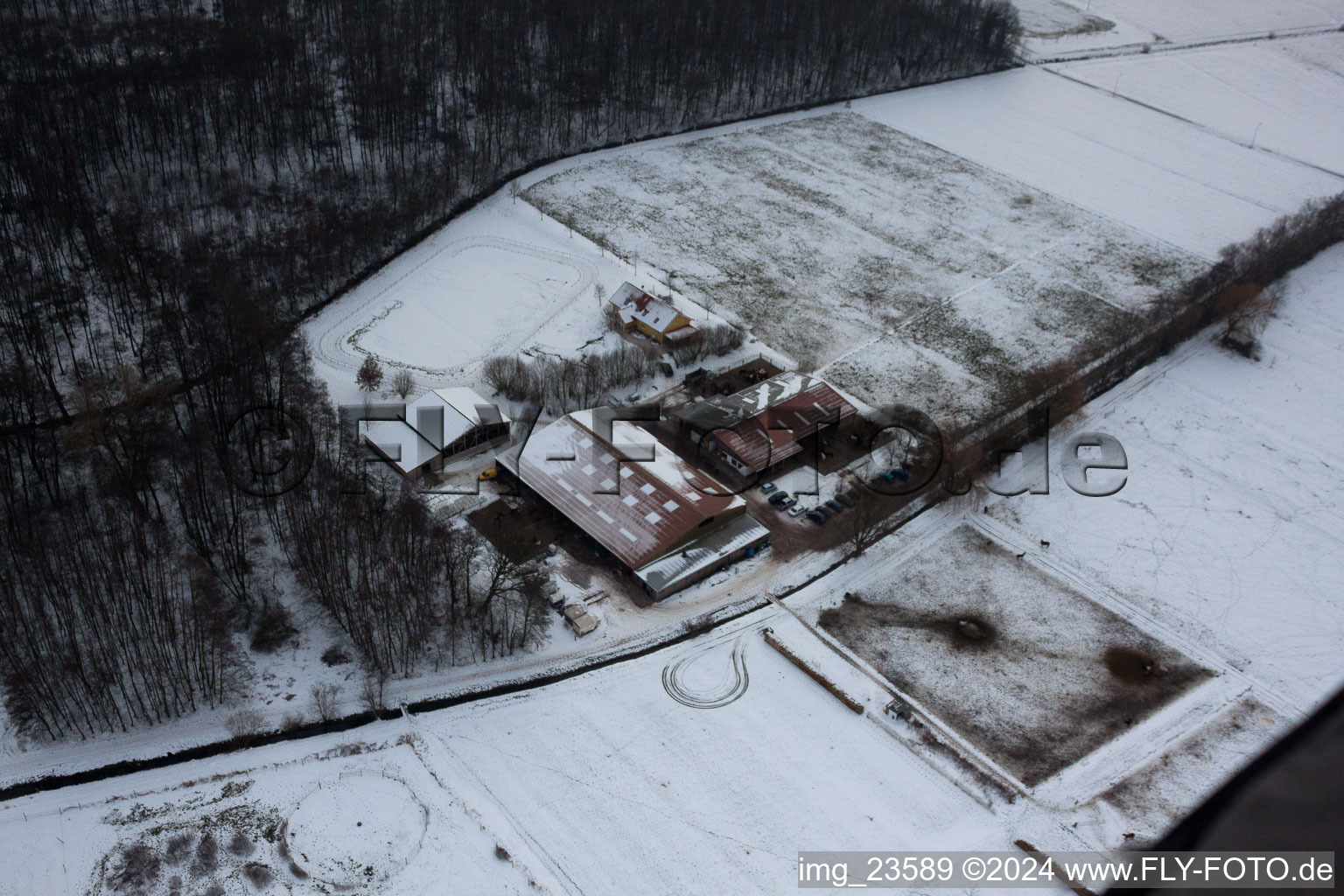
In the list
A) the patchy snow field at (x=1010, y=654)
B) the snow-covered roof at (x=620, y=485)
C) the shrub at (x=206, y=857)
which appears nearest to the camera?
the shrub at (x=206, y=857)

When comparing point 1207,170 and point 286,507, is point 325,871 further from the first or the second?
point 1207,170

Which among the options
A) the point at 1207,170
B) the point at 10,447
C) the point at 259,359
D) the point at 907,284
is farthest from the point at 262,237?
the point at 1207,170

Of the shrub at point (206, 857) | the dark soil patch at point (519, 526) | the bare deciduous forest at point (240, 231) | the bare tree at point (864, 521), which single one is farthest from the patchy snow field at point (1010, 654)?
the shrub at point (206, 857)

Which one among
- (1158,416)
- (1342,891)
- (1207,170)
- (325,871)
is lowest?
(325,871)

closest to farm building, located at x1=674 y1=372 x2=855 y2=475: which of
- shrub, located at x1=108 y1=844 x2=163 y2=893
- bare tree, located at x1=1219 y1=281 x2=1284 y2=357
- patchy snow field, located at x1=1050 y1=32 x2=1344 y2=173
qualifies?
bare tree, located at x1=1219 y1=281 x2=1284 y2=357

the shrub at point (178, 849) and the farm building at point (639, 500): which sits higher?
the farm building at point (639, 500)

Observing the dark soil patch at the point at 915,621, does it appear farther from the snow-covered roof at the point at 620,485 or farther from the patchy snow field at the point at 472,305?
the patchy snow field at the point at 472,305
